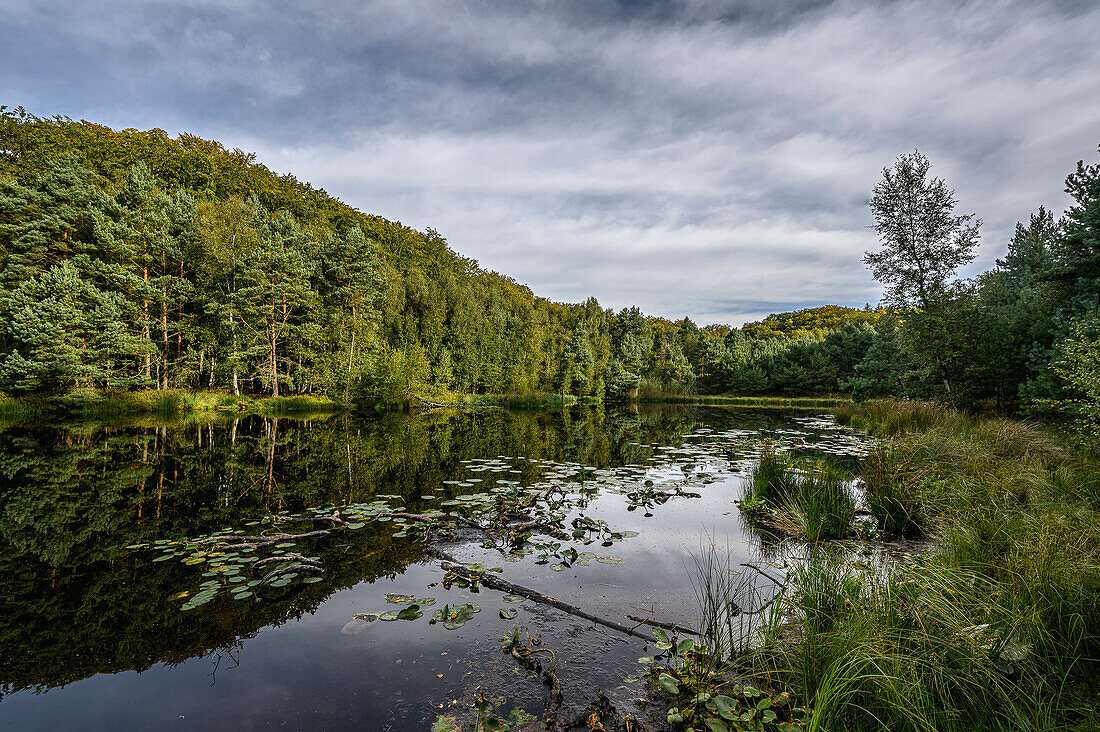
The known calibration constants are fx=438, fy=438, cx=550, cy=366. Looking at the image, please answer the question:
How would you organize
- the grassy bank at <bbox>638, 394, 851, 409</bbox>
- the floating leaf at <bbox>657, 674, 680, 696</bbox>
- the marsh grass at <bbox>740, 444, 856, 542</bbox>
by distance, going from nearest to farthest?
the floating leaf at <bbox>657, 674, 680, 696</bbox>
the marsh grass at <bbox>740, 444, 856, 542</bbox>
the grassy bank at <bbox>638, 394, 851, 409</bbox>

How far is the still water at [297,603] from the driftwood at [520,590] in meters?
0.07

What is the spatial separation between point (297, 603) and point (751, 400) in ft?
176

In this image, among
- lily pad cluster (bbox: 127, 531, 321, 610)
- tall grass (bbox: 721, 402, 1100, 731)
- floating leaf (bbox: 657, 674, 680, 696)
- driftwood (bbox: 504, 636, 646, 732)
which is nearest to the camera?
tall grass (bbox: 721, 402, 1100, 731)

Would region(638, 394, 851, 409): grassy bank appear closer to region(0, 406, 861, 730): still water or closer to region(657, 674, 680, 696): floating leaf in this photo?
region(0, 406, 861, 730): still water

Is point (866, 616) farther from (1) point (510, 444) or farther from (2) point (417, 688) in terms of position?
(1) point (510, 444)

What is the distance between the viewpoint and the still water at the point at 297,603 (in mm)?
2543

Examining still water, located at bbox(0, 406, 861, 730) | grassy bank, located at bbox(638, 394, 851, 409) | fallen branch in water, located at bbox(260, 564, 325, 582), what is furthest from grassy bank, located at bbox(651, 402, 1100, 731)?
grassy bank, located at bbox(638, 394, 851, 409)

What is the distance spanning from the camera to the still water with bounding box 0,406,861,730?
254 centimetres

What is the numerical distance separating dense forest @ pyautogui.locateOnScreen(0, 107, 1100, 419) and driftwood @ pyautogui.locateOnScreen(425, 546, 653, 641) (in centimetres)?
790

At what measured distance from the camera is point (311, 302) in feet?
97.8

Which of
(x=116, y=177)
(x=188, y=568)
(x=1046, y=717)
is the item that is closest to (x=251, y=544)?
(x=188, y=568)

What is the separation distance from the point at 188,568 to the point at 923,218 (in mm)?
24484

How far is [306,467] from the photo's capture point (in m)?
9.34

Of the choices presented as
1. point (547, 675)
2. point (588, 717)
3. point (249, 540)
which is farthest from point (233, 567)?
point (588, 717)
